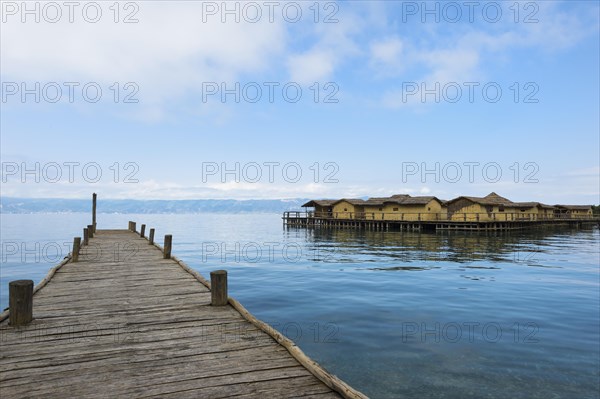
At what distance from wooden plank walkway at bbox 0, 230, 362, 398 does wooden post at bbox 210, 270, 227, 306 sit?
17 centimetres

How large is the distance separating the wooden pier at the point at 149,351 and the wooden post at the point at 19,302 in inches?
0.8

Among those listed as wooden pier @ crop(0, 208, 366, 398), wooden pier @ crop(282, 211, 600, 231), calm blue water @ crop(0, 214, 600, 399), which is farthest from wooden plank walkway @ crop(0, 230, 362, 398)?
wooden pier @ crop(282, 211, 600, 231)

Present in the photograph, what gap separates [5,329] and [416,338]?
898cm

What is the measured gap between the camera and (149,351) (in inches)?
213

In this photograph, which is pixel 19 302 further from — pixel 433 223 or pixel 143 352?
pixel 433 223

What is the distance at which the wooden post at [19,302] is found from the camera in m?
6.50

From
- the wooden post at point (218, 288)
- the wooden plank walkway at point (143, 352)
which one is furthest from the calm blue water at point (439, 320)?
the wooden plank walkway at point (143, 352)

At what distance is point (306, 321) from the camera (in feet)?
39.6

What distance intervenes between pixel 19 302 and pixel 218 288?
11.1ft

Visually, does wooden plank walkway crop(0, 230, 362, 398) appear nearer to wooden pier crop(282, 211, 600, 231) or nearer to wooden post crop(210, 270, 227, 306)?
wooden post crop(210, 270, 227, 306)

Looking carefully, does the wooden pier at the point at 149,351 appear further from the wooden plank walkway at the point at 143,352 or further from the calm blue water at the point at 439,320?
the calm blue water at the point at 439,320

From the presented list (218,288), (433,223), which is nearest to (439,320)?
(218,288)

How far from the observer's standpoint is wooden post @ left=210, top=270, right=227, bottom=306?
797 centimetres

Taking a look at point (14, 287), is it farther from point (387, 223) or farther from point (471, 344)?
point (387, 223)
